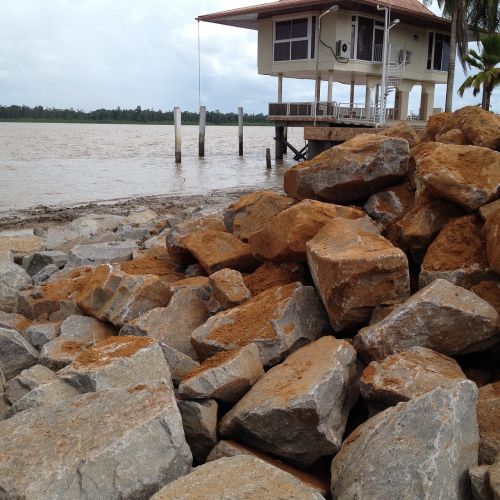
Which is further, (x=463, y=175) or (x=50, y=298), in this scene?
(x=50, y=298)

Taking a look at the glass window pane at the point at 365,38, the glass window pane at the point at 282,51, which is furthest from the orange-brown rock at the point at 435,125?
the glass window pane at the point at 282,51

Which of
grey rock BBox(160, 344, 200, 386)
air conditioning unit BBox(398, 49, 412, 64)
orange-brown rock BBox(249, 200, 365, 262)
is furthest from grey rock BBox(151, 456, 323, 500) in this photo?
air conditioning unit BBox(398, 49, 412, 64)

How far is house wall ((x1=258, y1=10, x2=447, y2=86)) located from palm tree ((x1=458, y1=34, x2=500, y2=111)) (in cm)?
357

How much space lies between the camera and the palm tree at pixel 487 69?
1113 inches

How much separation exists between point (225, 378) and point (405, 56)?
102 ft

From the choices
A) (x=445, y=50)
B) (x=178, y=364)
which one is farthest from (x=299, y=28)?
(x=178, y=364)

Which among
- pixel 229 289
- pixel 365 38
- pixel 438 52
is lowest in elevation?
pixel 229 289

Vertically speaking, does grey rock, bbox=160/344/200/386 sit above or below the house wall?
below

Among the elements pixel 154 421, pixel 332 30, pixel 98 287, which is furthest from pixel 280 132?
pixel 154 421

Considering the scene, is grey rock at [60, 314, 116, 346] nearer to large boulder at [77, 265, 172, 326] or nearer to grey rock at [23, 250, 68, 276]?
large boulder at [77, 265, 172, 326]

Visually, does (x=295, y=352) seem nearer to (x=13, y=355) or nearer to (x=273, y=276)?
Result: (x=273, y=276)

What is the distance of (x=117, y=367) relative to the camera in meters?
3.88

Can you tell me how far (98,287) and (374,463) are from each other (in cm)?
325

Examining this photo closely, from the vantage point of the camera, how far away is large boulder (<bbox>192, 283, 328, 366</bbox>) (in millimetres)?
4324
